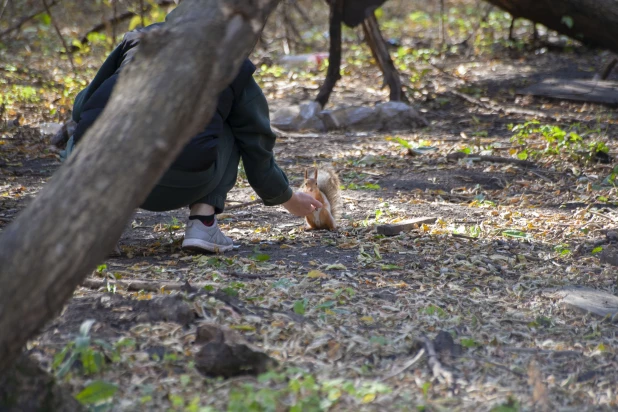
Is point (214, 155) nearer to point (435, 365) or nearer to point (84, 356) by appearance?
point (84, 356)

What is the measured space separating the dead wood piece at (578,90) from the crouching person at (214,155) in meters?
4.86

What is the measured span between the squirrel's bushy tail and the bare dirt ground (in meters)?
0.15

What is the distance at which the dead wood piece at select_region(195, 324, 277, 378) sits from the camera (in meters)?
2.27

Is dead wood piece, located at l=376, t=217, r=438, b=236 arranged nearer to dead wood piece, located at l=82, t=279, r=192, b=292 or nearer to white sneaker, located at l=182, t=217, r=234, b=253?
white sneaker, located at l=182, t=217, r=234, b=253

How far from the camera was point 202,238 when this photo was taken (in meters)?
3.61

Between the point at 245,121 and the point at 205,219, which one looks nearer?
the point at 245,121

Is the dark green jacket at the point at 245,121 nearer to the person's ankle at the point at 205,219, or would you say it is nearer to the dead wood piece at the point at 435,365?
the person's ankle at the point at 205,219

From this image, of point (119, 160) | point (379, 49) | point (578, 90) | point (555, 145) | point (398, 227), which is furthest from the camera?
point (578, 90)

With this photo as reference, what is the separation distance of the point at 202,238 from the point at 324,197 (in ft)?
2.55

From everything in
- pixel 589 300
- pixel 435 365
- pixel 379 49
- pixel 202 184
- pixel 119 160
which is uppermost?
pixel 119 160

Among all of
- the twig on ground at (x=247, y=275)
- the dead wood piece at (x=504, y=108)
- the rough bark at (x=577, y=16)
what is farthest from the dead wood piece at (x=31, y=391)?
the rough bark at (x=577, y=16)

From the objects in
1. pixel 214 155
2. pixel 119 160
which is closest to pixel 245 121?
pixel 214 155

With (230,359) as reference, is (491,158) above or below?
below

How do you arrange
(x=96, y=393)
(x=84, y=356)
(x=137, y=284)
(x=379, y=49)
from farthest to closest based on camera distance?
(x=379, y=49), (x=137, y=284), (x=84, y=356), (x=96, y=393)
